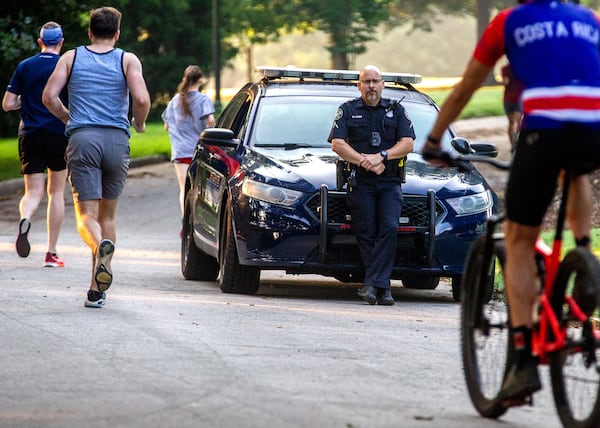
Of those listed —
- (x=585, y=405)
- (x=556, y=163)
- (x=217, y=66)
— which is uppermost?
(x=556, y=163)

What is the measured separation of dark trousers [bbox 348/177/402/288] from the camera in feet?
36.9

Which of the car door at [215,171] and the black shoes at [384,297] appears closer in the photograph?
the black shoes at [384,297]

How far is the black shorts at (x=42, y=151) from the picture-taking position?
542 inches

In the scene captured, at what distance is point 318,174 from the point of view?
11.6 m

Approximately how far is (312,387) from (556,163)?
185cm

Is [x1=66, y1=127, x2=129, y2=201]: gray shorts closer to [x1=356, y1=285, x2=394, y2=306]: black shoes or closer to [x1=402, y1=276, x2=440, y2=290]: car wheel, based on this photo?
[x1=356, y1=285, x2=394, y2=306]: black shoes

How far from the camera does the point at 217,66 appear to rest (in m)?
34.2

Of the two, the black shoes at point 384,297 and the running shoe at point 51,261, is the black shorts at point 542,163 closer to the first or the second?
the black shoes at point 384,297

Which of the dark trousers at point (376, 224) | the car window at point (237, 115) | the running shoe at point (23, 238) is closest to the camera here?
the dark trousers at point (376, 224)

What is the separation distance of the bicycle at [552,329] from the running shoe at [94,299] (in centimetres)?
413

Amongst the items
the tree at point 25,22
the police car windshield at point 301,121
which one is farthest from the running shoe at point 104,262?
the tree at point 25,22

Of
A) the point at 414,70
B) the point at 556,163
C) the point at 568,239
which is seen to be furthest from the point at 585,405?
the point at 414,70

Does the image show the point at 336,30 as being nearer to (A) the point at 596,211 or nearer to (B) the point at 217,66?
(B) the point at 217,66

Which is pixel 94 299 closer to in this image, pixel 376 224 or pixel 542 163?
pixel 376 224
